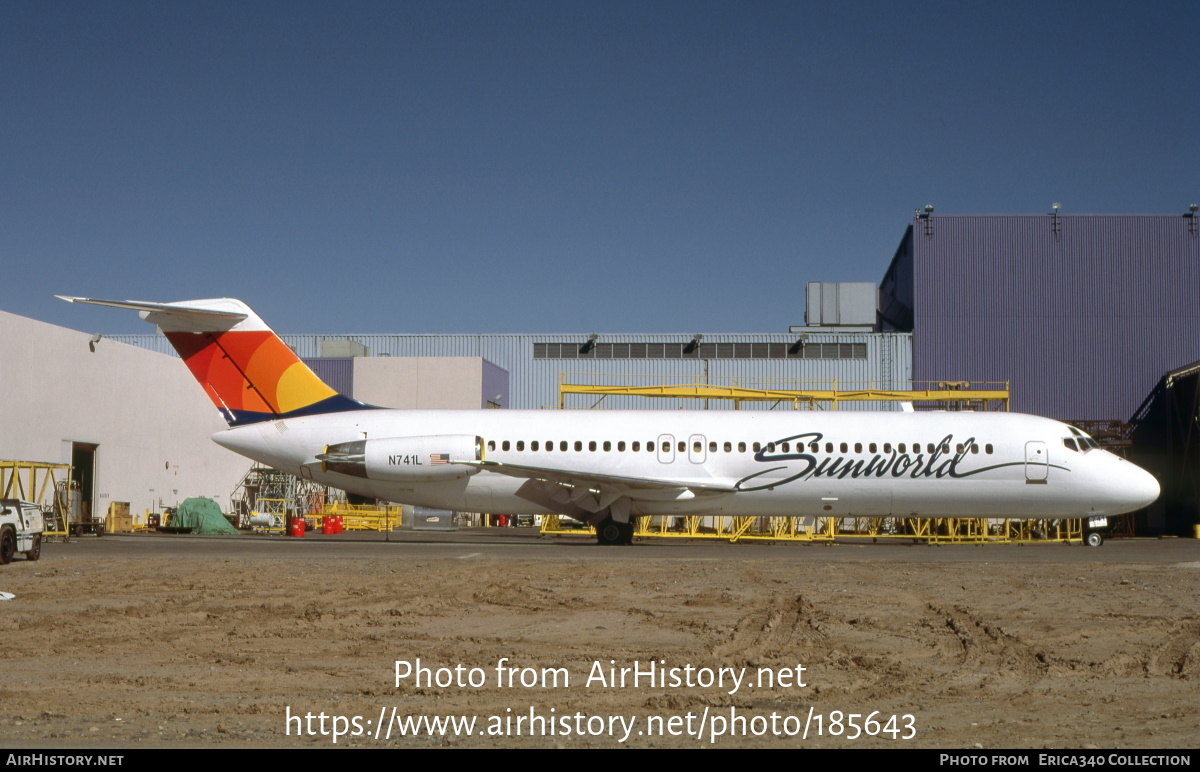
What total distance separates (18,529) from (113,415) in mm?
19305

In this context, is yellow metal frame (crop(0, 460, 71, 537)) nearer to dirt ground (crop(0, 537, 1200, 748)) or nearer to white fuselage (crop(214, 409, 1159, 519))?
white fuselage (crop(214, 409, 1159, 519))

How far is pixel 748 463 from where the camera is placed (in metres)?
25.4

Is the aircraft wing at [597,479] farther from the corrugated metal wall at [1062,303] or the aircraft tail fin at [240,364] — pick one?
the corrugated metal wall at [1062,303]

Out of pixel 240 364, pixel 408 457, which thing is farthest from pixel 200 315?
pixel 408 457

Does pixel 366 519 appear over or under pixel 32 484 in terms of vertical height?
under

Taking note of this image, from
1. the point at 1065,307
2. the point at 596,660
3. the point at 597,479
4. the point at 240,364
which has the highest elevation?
the point at 1065,307

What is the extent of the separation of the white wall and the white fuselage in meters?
8.64

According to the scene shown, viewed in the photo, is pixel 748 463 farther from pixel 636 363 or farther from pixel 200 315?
pixel 636 363

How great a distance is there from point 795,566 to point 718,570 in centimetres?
186

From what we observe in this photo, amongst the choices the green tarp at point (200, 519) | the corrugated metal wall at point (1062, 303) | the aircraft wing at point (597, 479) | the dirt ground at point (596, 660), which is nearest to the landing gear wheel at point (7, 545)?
the dirt ground at point (596, 660)

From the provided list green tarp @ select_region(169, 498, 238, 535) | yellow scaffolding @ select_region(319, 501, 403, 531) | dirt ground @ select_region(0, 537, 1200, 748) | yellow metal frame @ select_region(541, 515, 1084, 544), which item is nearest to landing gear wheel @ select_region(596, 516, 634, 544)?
yellow metal frame @ select_region(541, 515, 1084, 544)

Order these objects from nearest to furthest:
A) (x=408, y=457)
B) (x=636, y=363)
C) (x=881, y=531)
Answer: (x=408, y=457) < (x=881, y=531) < (x=636, y=363)

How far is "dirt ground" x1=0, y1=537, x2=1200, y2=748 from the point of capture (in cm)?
641
